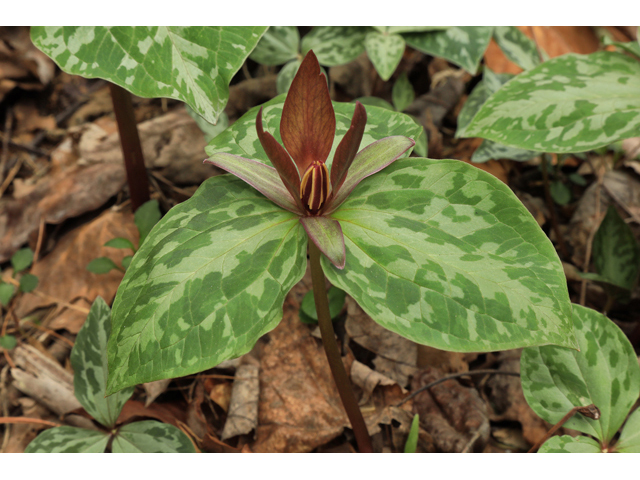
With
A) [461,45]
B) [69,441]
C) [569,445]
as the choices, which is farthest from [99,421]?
[461,45]

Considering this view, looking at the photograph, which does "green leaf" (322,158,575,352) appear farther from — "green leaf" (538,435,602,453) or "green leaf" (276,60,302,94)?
"green leaf" (276,60,302,94)

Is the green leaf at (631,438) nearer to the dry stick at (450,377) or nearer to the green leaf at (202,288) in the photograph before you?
the dry stick at (450,377)

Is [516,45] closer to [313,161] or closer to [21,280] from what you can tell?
[313,161]

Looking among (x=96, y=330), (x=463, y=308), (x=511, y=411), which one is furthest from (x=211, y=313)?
(x=511, y=411)

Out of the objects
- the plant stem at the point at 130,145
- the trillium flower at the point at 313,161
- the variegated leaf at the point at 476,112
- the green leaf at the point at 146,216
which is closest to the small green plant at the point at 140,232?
the green leaf at the point at 146,216

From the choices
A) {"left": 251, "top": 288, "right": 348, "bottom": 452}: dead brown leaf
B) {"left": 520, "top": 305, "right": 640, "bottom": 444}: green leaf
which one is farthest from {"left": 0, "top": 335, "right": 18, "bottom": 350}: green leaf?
{"left": 520, "top": 305, "right": 640, "bottom": 444}: green leaf

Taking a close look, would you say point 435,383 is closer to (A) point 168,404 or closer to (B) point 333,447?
(B) point 333,447

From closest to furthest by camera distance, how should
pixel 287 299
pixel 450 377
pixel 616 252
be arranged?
pixel 450 377
pixel 616 252
pixel 287 299
